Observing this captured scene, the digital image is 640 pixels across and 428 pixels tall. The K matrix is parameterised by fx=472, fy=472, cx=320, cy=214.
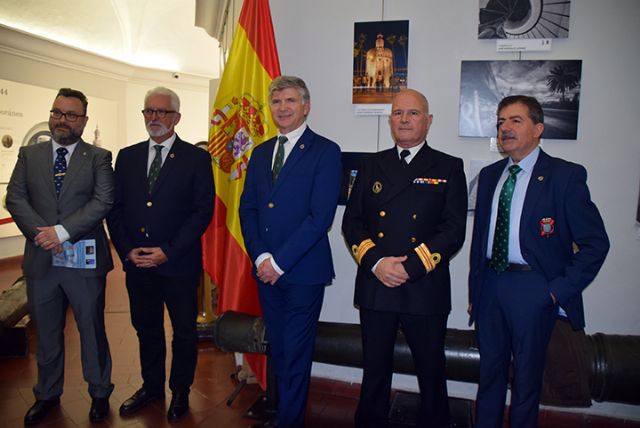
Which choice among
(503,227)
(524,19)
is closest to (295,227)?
(503,227)

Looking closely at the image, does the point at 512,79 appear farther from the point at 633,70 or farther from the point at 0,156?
the point at 0,156

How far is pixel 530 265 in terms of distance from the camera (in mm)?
2137

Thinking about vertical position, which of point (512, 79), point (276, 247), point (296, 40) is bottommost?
point (276, 247)

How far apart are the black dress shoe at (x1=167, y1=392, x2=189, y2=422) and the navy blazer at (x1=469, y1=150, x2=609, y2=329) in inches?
83.9

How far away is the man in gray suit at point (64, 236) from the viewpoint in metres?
2.71

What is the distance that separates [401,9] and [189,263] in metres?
2.11

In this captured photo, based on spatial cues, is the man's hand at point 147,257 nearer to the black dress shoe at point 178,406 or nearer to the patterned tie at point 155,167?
the patterned tie at point 155,167

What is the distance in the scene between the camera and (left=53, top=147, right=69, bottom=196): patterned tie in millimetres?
2736

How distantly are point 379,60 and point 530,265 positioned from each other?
5.58 feet

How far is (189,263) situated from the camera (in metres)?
2.79

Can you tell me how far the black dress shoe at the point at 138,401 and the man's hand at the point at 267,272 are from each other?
1.27 metres

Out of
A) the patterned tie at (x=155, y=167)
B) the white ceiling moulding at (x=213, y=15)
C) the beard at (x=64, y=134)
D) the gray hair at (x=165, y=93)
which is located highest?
the white ceiling moulding at (x=213, y=15)

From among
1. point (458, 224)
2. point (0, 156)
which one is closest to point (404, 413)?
point (458, 224)

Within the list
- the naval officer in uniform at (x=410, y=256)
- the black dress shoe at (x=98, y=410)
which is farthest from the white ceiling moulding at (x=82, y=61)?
the naval officer in uniform at (x=410, y=256)
